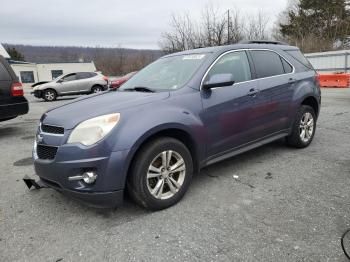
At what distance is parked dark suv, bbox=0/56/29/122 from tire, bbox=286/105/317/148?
5.75 m

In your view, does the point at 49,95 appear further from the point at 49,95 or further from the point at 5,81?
→ the point at 5,81

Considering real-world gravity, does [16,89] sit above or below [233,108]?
above

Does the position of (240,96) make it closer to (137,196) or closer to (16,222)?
(137,196)

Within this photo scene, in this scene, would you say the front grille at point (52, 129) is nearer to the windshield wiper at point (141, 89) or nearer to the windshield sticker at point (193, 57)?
the windshield wiper at point (141, 89)

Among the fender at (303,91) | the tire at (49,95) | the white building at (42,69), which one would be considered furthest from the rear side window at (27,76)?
the fender at (303,91)

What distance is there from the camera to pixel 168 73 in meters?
4.34

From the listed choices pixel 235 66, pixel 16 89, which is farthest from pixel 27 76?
pixel 235 66

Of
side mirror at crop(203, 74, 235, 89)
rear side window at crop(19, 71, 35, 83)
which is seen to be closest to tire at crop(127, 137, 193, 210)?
side mirror at crop(203, 74, 235, 89)

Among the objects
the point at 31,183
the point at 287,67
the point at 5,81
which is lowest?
the point at 31,183

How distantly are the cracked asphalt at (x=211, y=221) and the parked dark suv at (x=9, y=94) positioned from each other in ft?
9.54

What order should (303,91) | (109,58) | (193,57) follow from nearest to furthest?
(193,57), (303,91), (109,58)

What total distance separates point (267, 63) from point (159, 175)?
98.2 inches

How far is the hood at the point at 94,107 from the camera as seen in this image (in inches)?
128

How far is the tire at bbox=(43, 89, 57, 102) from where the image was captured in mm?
18641
